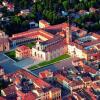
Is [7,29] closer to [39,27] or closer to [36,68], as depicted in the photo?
[39,27]

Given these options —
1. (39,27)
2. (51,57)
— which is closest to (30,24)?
(39,27)

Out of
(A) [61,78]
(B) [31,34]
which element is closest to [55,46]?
(B) [31,34]

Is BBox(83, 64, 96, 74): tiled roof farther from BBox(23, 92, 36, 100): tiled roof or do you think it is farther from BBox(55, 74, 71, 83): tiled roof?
BBox(23, 92, 36, 100): tiled roof

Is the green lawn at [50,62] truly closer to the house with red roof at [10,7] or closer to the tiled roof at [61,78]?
the tiled roof at [61,78]

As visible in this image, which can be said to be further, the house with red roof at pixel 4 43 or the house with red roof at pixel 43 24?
the house with red roof at pixel 43 24

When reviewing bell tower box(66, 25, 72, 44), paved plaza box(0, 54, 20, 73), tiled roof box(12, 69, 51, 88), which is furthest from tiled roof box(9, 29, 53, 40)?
tiled roof box(12, 69, 51, 88)

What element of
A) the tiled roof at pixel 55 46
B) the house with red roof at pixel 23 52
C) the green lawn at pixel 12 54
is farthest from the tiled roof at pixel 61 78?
the green lawn at pixel 12 54

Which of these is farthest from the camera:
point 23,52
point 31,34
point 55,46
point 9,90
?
point 31,34

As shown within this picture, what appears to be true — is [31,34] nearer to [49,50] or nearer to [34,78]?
[49,50]
